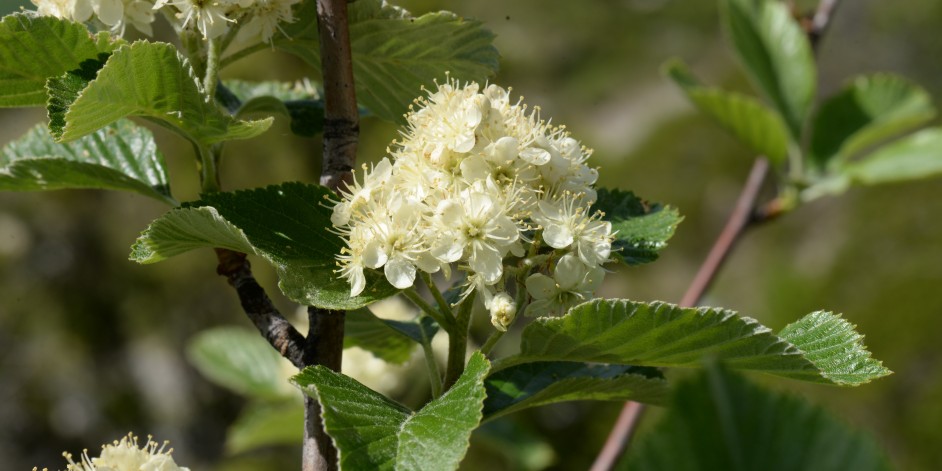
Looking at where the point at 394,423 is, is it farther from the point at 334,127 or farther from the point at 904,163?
the point at 904,163

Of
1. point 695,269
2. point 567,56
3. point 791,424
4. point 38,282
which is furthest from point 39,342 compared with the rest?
point 791,424

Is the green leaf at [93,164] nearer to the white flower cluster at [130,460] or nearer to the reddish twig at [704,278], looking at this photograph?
the white flower cluster at [130,460]

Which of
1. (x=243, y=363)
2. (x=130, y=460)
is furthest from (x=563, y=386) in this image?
(x=243, y=363)

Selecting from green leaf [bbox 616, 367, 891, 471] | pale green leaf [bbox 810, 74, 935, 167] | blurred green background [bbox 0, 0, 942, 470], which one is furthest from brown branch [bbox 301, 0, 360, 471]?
blurred green background [bbox 0, 0, 942, 470]

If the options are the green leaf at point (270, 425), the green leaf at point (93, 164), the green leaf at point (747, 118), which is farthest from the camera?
the green leaf at point (270, 425)

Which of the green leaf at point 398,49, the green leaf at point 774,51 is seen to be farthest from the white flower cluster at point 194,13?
the green leaf at point 774,51

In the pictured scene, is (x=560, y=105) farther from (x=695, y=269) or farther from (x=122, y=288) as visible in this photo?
(x=122, y=288)
